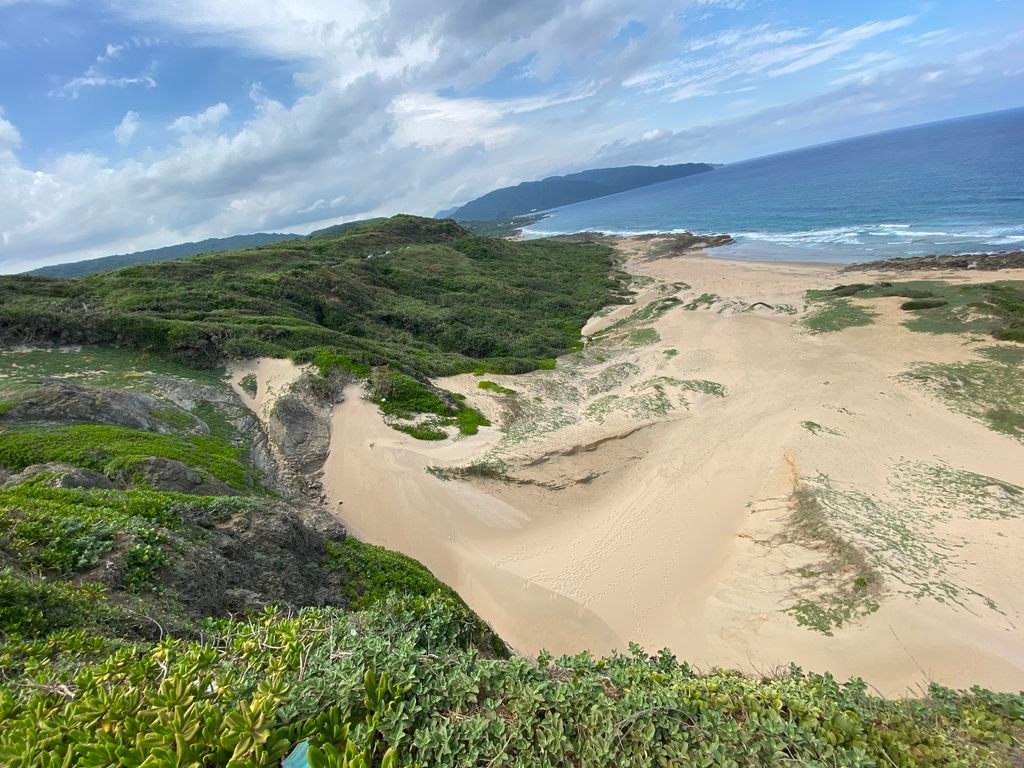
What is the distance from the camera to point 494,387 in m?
22.5

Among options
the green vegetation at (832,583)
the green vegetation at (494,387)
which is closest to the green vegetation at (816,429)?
the green vegetation at (832,583)

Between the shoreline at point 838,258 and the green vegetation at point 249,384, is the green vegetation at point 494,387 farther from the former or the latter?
the shoreline at point 838,258

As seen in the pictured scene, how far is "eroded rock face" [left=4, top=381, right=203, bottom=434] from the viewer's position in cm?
1201

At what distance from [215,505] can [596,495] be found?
11163mm

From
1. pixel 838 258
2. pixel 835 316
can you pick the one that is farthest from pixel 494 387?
pixel 838 258

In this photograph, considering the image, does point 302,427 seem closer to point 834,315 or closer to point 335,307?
point 335,307

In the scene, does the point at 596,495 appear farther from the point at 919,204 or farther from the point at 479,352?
the point at 919,204

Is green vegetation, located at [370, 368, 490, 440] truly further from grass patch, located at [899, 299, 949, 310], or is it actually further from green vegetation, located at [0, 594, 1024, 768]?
grass patch, located at [899, 299, 949, 310]

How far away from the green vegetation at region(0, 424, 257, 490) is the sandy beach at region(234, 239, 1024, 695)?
3.33 metres

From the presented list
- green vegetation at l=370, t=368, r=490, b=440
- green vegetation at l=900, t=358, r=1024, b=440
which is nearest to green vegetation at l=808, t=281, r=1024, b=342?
green vegetation at l=900, t=358, r=1024, b=440

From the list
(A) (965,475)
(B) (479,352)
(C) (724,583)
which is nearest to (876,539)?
(C) (724,583)

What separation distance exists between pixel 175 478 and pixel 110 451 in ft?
5.91

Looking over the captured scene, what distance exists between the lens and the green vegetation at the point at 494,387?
72.8ft

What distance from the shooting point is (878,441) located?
16.9 metres
